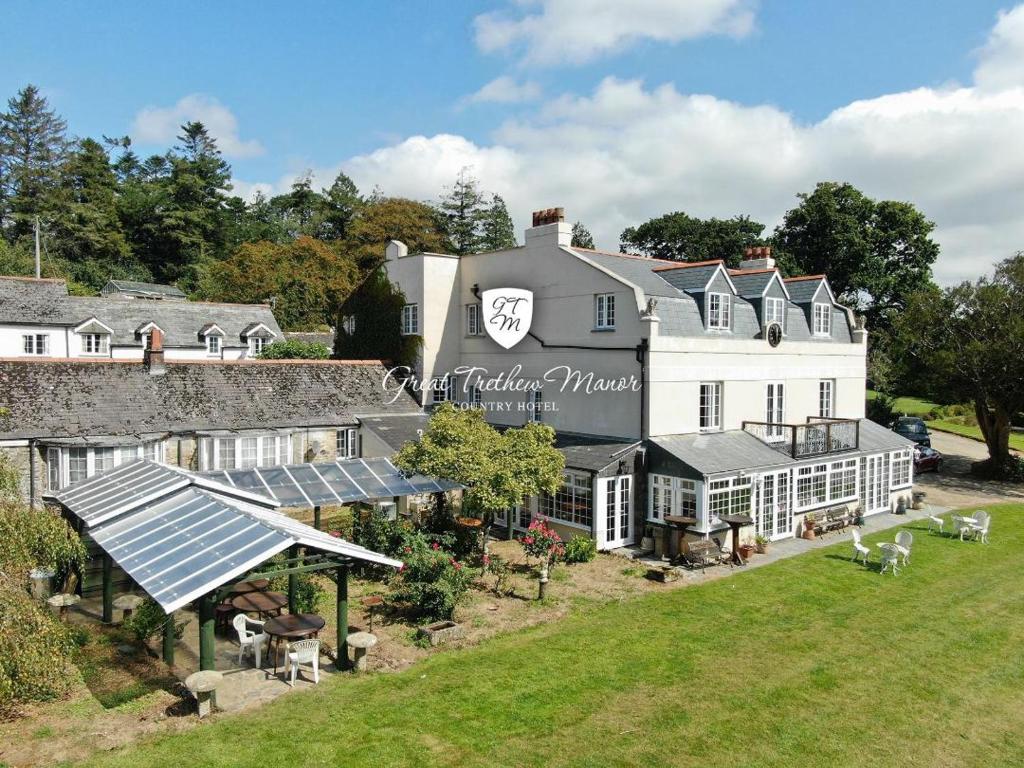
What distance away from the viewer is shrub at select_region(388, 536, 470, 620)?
50.0 feet

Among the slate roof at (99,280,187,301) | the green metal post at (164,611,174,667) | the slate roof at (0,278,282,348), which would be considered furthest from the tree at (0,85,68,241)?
the green metal post at (164,611,174,667)

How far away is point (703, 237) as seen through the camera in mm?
67625

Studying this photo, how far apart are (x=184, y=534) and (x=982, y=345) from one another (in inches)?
1325

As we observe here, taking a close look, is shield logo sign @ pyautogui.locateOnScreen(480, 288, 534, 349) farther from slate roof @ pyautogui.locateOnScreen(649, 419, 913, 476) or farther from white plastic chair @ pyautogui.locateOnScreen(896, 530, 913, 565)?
white plastic chair @ pyautogui.locateOnScreen(896, 530, 913, 565)

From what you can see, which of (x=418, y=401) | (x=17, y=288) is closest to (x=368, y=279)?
(x=418, y=401)

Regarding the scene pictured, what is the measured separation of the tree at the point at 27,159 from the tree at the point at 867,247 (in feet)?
238

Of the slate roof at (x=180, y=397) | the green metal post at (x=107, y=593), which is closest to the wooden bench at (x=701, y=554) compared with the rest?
the slate roof at (x=180, y=397)

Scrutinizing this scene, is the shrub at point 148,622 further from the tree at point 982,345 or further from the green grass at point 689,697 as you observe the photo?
the tree at point 982,345

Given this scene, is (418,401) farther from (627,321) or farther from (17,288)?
(17,288)

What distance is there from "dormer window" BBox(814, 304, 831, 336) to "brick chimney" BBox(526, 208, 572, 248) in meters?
10.8

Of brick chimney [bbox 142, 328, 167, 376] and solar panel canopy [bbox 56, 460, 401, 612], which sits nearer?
solar panel canopy [bbox 56, 460, 401, 612]

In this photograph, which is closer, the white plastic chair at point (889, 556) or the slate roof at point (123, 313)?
the white plastic chair at point (889, 556)

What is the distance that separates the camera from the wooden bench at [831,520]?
77.9 feet

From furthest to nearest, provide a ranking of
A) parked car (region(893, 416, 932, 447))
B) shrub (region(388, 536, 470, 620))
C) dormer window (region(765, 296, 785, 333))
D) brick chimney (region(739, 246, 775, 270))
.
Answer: parked car (region(893, 416, 932, 447)) < brick chimney (region(739, 246, 775, 270)) < dormer window (region(765, 296, 785, 333)) < shrub (region(388, 536, 470, 620))
